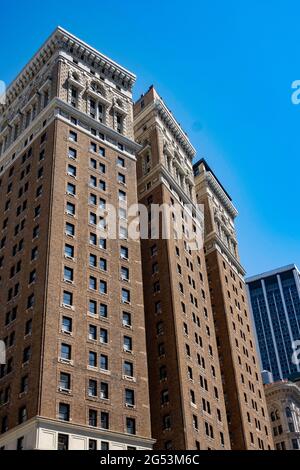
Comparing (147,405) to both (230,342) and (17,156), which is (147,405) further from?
(17,156)

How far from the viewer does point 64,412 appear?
188ft

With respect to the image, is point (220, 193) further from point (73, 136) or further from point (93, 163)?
point (73, 136)

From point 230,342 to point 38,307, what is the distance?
148 ft

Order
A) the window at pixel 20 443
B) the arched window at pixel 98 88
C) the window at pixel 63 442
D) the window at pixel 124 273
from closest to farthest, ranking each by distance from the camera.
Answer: the window at pixel 63 442 → the window at pixel 20 443 → the window at pixel 124 273 → the arched window at pixel 98 88

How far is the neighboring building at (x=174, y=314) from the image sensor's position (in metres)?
72.3

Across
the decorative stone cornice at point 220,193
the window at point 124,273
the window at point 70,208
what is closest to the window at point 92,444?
the window at point 124,273

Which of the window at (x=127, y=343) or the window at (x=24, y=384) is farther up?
the window at (x=127, y=343)

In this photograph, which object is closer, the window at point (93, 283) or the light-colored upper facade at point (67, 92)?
the window at point (93, 283)

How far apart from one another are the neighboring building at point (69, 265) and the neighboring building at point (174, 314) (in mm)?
6857

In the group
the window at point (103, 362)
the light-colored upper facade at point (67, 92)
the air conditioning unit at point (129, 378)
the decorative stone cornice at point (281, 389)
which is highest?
the light-colored upper facade at point (67, 92)

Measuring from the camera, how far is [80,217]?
74188mm

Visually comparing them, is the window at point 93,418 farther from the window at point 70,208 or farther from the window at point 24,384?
the window at point 70,208

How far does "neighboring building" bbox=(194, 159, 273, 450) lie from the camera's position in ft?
301
